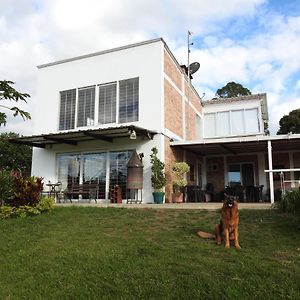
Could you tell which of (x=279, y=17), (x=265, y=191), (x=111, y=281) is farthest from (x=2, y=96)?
(x=265, y=191)

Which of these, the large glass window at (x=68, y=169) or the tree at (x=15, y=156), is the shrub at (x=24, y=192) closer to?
the large glass window at (x=68, y=169)

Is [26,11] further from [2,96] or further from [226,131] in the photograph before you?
[226,131]

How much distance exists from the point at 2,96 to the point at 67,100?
39.3 feet

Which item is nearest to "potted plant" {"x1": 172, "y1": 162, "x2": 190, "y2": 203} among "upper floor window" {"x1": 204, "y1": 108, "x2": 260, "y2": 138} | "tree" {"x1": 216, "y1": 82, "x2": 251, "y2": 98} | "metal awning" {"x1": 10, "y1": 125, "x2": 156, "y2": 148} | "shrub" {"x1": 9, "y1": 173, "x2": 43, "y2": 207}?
"metal awning" {"x1": 10, "y1": 125, "x2": 156, "y2": 148}

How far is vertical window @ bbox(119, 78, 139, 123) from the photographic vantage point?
48.9 ft

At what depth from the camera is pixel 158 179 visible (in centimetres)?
1329

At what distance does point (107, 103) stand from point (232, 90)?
31.0 m

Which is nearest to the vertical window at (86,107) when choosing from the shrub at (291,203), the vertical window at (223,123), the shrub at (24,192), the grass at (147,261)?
the shrub at (24,192)

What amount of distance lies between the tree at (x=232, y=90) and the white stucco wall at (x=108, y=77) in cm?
2929

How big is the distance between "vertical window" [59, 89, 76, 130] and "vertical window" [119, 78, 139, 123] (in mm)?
2620

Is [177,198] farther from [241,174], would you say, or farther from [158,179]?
[241,174]

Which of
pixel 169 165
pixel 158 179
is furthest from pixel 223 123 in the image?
pixel 158 179

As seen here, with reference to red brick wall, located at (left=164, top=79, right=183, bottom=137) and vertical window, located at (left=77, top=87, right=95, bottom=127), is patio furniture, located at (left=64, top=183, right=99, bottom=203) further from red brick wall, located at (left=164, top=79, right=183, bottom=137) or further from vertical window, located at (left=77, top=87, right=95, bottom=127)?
red brick wall, located at (left=164, top=79, right=183, bottom=137)

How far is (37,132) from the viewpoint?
16953 mm
